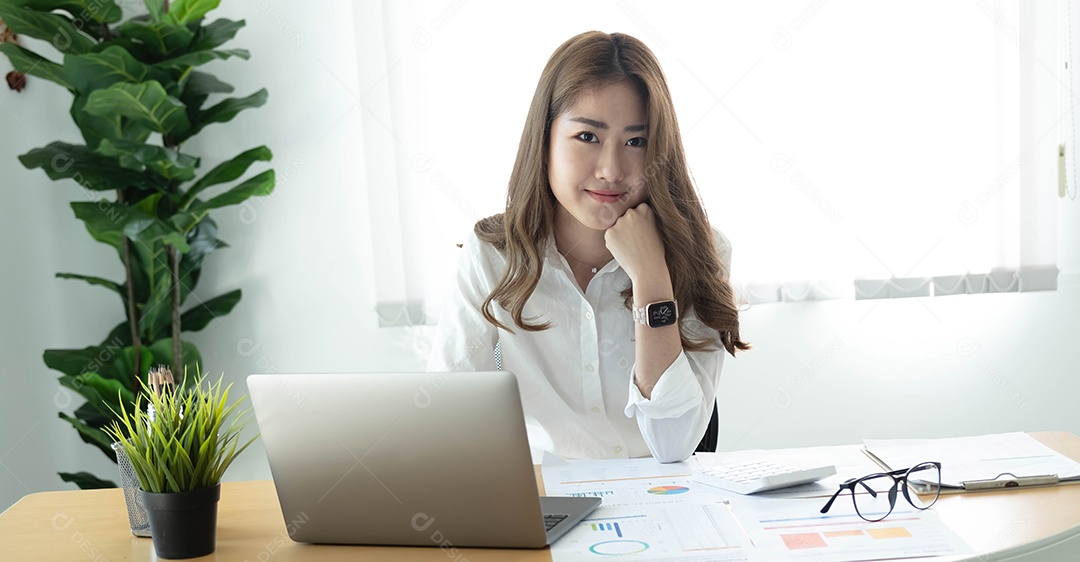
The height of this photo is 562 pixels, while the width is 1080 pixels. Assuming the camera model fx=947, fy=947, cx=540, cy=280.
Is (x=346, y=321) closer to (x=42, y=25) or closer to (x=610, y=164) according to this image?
(x=42, y=25)

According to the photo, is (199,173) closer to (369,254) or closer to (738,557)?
(369,254)

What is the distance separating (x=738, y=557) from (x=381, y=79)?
2131 millimetres

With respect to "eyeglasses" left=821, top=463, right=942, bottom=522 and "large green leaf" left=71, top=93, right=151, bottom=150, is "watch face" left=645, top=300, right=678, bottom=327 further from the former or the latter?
"large green leaf" left=71, top=93, right=151, bottom=150

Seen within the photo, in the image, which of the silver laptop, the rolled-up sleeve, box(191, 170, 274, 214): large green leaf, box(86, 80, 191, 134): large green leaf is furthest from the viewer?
box(191, 170, 274, 214): large green leaf

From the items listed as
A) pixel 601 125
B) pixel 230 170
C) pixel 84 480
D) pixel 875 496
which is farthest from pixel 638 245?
pixel 84 480

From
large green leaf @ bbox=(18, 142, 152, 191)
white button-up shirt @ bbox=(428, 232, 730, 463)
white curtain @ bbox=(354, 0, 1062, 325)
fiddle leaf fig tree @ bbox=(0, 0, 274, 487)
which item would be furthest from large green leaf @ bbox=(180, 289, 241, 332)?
white button-up shirt @ bbox=(428, 232, 730, 463)

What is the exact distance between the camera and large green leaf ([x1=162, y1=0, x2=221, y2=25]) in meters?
2.58

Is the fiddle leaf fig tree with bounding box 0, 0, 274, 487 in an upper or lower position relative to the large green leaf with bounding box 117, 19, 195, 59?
lower

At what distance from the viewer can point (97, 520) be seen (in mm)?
1376

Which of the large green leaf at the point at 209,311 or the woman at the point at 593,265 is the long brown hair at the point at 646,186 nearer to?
the woman at the point at 593,265

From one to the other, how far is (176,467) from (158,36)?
5.68 feet

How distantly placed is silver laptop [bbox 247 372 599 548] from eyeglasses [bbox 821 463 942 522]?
1.29 ft

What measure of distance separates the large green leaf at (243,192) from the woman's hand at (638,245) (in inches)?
49.4

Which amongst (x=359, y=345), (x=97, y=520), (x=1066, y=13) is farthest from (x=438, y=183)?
(x=1066, y=13)
